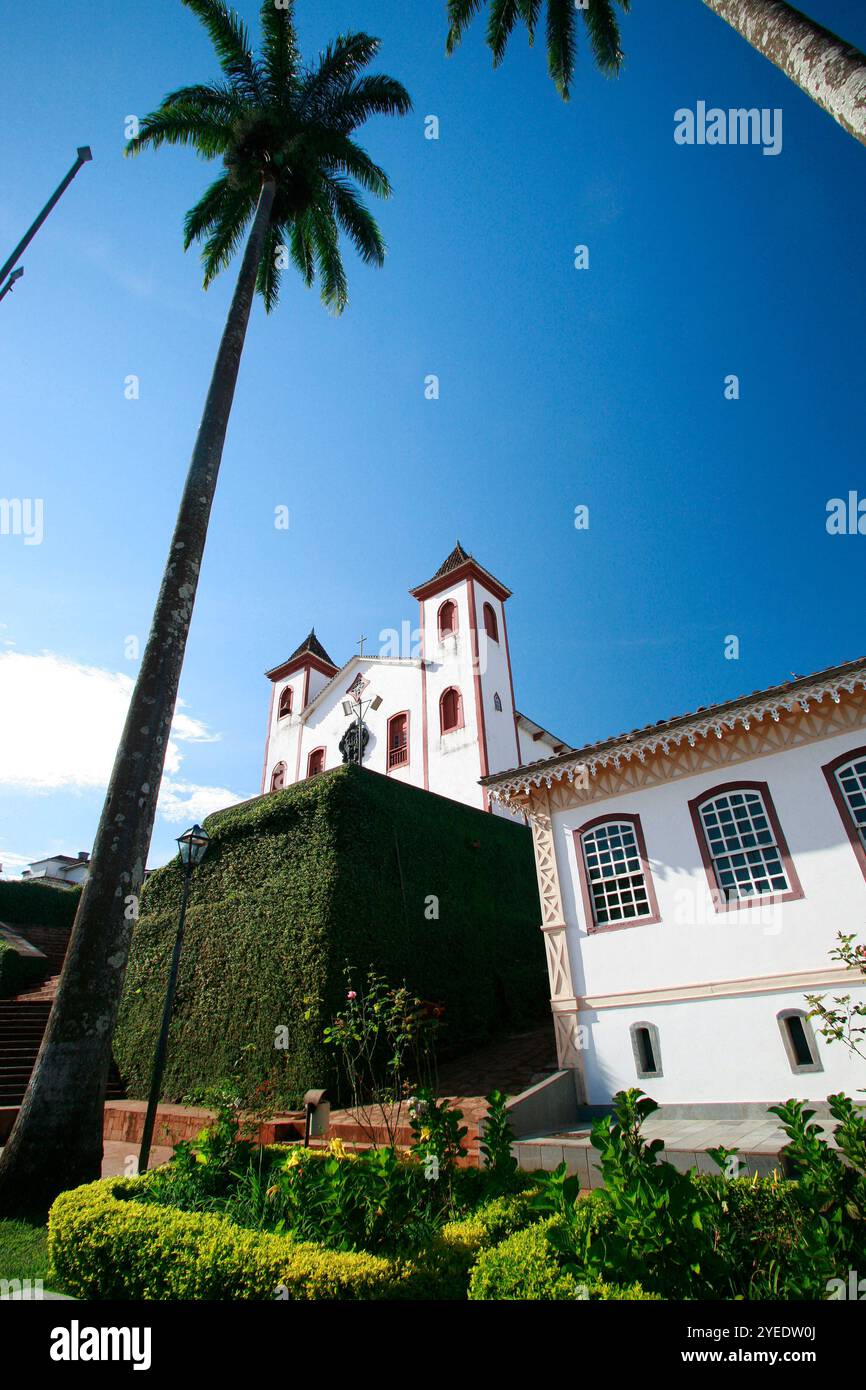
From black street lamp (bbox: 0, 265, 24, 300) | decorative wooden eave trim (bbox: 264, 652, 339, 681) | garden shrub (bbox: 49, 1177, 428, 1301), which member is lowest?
garden shrub (bbox: 49, 1177, 428, 1301)

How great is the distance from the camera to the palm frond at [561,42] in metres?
11.3

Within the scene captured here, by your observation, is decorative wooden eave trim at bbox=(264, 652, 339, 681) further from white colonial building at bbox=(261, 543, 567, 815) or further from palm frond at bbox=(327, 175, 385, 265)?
palm frond at bbox=(327, 175, 385, 265)

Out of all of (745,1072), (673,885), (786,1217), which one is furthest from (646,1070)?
(786,1217)

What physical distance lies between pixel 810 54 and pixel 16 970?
2393 cm

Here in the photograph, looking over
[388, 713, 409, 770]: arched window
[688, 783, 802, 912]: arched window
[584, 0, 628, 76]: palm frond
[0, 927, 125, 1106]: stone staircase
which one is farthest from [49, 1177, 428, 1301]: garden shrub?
[388, 713, 409, 770]: arched window

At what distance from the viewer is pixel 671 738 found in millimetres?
10977

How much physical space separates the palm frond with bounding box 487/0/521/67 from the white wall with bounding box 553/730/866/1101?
13.7 m

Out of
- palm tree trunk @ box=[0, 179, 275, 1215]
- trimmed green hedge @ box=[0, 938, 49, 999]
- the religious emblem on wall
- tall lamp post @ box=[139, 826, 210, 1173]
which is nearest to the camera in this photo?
palm tree trunk @ box=[0, 179, 275, 1215]

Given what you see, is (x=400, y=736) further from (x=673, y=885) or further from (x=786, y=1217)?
(x=786, y=1217)

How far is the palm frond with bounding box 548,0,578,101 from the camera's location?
36.9 feet

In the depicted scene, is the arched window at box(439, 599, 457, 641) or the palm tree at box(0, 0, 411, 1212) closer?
the palm tree at box(0, 0, 411, 1212)

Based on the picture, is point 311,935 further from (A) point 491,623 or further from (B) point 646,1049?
(A) point 491,623

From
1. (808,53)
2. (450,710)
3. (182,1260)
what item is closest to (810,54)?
(808,53)

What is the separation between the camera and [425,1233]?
3920 millimetres
